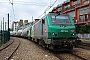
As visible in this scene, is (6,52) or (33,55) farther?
(6,52)

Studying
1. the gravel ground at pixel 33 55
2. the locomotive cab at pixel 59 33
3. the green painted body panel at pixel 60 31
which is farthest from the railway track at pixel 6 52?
the green painted body panel at pixel 60 31

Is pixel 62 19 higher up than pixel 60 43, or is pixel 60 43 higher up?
pixel 62 19

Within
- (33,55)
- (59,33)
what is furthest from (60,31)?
(33,55)

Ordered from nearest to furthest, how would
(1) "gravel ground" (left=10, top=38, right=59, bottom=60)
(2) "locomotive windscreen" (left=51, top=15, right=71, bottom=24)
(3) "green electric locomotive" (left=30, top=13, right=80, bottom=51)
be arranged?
(1) "gravel ground" (left=10, top=38, right=59, bottom=60) < (3) "green electric locomotive" (left=30, top=13, right=80, bottom=51) < (2) "locomotive windscreen" (left=51, top=15, right=71, bottom=24)

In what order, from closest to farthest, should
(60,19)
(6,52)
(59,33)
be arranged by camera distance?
1. (59,33)
2. (60,19)
3. (6,52)

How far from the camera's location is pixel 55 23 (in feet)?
38.3

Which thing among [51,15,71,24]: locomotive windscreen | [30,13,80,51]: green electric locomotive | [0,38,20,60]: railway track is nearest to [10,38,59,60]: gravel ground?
[0,38,20,60]: railway track

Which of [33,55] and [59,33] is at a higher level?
[59,33]

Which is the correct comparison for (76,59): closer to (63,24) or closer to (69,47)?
(69,47)

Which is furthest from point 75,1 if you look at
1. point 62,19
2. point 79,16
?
point 62,19

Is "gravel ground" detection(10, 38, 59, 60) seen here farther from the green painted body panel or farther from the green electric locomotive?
the green painted body panel

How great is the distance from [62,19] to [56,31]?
1241 millimetres

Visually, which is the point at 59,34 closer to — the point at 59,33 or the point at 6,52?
the point at 59,33

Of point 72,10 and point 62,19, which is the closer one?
point 62,19
